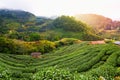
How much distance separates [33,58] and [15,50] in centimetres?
795

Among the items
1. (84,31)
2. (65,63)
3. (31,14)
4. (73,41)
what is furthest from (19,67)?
(31,14)

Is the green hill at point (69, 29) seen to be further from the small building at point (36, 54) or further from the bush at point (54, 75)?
the bush at point (54, 75)

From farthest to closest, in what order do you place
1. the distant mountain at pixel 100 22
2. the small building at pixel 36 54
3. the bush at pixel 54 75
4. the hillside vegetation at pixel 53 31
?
the distant mountain at pixel 100 22
the hillside vegetation at pixel 53 31
the small building at pixel 36 54
the bush at pixel 54 75

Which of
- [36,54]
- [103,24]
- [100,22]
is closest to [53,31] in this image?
[103,24]

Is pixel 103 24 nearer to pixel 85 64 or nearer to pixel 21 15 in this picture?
pixel 21 15

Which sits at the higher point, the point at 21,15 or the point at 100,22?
the point at 21,15

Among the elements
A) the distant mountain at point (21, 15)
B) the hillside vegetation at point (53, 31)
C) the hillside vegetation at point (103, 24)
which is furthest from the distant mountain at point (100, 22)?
the distant mountain at point (21, 15)

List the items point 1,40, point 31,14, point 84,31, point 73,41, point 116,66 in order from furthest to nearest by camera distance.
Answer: point 31,14 → point 84,31 → point 73,41 → point 1,40 → point 116,66

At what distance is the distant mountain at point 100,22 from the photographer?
12519 cm

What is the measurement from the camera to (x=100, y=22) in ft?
435

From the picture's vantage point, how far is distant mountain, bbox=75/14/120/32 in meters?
125

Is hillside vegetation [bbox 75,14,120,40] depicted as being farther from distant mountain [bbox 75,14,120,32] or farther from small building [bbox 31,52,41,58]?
small building [bbox 31,52,41,58]

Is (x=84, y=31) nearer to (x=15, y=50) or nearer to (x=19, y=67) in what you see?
(x=15, y=50)

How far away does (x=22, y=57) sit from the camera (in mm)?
62562
